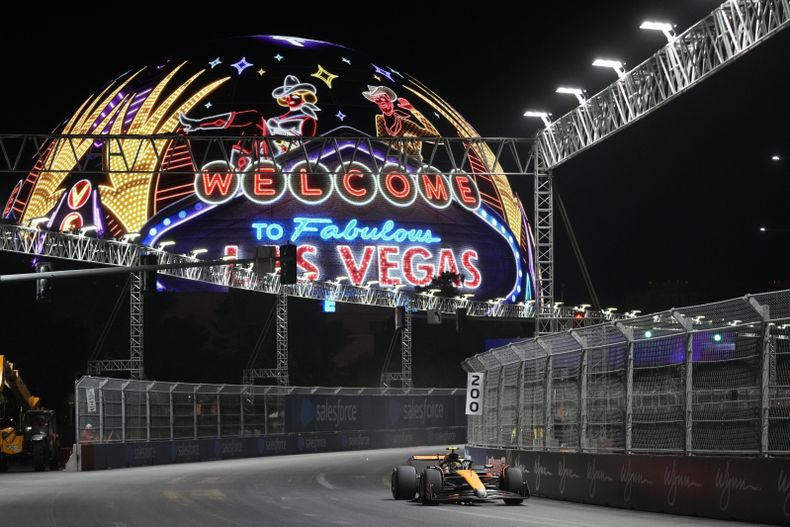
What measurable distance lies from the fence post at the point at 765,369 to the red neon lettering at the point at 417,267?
252 ft

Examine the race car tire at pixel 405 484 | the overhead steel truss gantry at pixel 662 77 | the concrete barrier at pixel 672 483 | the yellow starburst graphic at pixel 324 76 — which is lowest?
the race car tire at pixel 405 484

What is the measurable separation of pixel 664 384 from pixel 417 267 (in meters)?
75.1

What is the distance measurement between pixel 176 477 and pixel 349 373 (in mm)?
65348

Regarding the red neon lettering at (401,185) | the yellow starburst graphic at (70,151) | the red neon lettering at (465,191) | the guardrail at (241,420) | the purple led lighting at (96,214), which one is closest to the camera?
the guardrail at (241,420)

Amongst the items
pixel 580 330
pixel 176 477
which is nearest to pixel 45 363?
pixel 176 477

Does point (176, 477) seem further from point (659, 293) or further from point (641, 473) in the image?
point (659, 293)

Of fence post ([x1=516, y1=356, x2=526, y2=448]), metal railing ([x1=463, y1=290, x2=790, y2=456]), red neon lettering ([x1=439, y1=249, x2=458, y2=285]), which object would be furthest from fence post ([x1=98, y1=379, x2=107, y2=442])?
red neon lettering ([x1=439, y1=249, x2=458, y2=285])

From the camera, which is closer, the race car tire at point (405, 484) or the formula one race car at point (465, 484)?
the formula one race car at point (465, 484)

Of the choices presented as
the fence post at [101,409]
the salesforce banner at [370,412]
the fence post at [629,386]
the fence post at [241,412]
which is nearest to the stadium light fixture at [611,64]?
the fence post at [629,386]

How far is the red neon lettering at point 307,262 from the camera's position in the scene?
87.7m

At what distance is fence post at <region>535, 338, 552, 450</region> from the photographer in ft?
77.7

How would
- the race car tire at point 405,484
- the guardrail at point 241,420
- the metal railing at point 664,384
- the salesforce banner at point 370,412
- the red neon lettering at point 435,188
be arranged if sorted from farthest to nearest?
the red neon lettering at point 435,188 < the salesforce banner at point 370,412 < the guardrail at point 241,420 < the race car tire at point 405,484 < the metal railing at point 664,384

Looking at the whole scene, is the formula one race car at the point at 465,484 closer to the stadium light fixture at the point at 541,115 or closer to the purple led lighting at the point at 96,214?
the stadium light fixture at the point at 541,115

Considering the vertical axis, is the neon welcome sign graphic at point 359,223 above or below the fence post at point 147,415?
above
